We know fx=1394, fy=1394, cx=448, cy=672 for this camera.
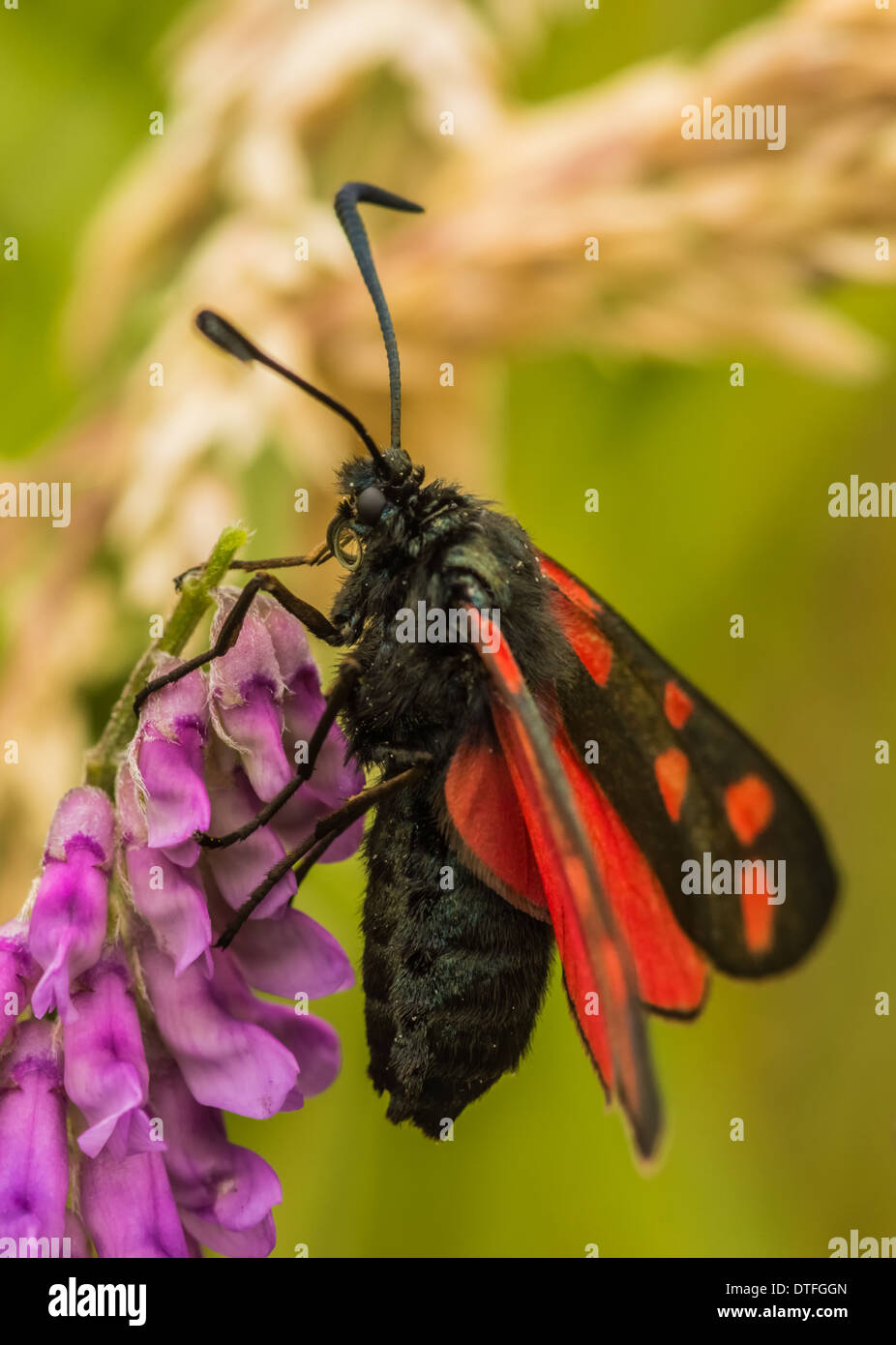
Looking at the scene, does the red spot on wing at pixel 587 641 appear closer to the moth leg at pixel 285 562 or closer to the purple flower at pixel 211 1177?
the moth leg at pixel 285 562

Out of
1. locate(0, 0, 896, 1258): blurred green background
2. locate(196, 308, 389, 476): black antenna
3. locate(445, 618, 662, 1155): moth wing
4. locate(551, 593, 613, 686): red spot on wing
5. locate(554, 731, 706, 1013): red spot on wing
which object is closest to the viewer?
locate(445, 618, 662, 1155): moth wing

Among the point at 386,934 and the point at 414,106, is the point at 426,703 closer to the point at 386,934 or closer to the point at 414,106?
the point at 386,934

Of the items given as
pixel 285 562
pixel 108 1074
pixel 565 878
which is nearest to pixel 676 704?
pixel 285 562

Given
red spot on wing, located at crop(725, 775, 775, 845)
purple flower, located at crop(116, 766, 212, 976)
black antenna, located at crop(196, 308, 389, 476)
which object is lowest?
purple flower, located at crop(116, 766, 212, 976)

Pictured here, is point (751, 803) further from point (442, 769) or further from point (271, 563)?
point (271, 563)

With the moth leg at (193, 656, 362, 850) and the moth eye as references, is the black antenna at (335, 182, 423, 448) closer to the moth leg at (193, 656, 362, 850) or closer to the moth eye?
the moth eye

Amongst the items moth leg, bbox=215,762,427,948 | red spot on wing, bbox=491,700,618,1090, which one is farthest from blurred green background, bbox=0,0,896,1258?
red spot on wing, bbox=491,700,618,1090
